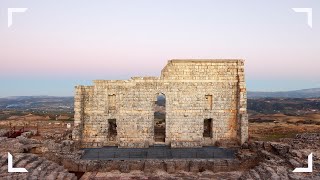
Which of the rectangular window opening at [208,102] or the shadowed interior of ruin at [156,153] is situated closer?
the shadowed interior of ruin at [156,153]

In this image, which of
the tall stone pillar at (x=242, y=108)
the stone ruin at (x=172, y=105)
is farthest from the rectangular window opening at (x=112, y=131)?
the tall stone pillar at (x=242, y=108)

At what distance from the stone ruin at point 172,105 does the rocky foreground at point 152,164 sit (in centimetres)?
244

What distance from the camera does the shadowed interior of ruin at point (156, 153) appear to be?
2071 centimetres

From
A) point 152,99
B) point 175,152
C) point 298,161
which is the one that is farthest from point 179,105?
point 298,161

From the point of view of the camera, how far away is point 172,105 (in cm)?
2361

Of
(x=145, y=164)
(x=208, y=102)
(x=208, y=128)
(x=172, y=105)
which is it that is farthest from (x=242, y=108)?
(x=145, y=164)

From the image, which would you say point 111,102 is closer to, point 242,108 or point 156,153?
point 156,153

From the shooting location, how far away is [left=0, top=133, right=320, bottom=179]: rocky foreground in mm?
17594

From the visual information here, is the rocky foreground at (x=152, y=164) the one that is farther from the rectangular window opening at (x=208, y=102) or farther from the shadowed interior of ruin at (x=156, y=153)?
the rectangular window opening at (x=208, y=102)

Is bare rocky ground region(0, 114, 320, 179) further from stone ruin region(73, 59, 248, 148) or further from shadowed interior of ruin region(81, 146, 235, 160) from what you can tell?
stone ruin region(73, 59, 248, 148)

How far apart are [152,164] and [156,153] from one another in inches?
72.1

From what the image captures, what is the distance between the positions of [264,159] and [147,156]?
6.63 m

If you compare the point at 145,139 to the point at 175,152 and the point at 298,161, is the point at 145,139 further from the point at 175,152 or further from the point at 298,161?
the point at 298,161

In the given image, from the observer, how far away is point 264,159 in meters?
19.3
